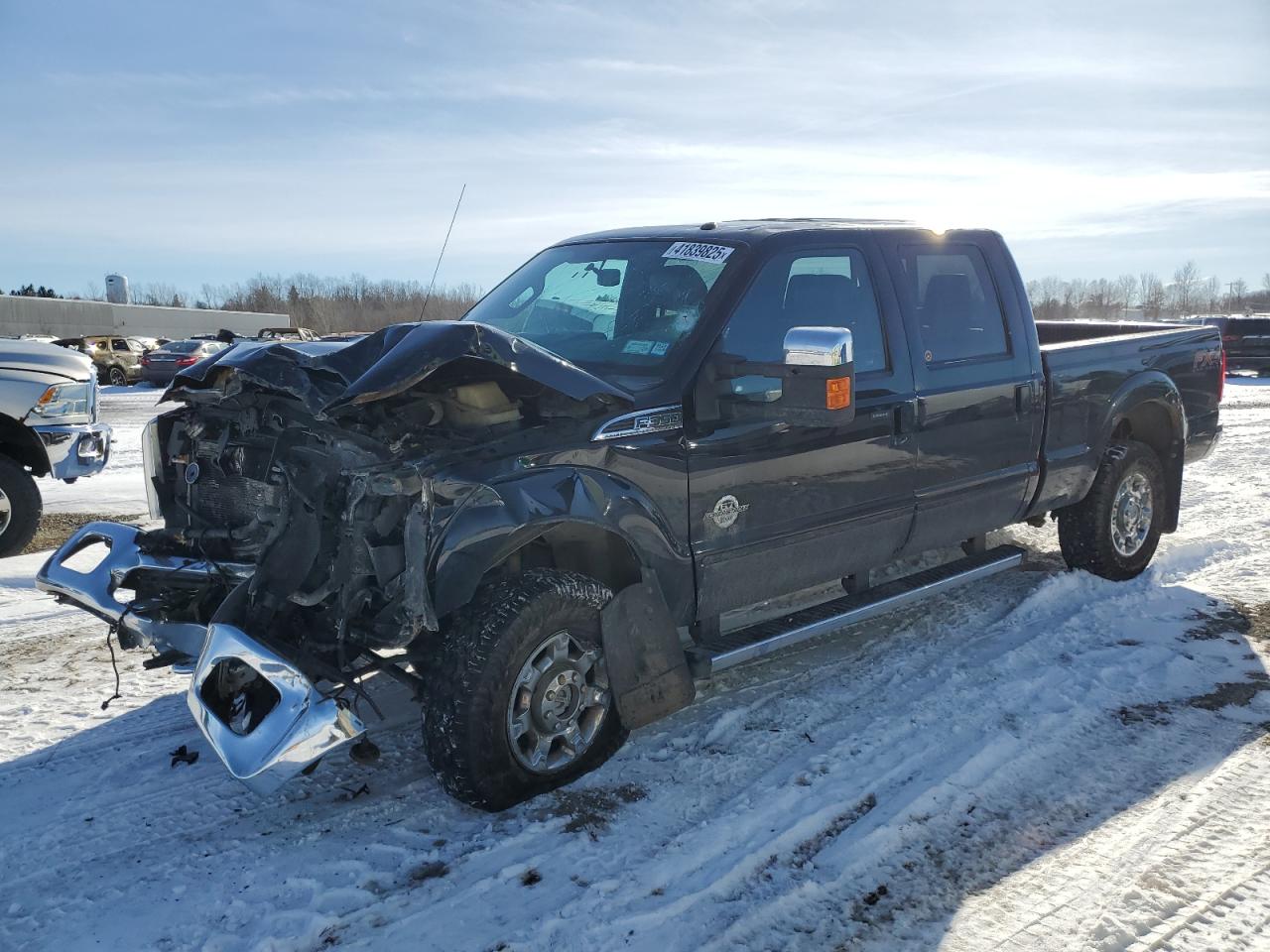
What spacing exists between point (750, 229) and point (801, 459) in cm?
110

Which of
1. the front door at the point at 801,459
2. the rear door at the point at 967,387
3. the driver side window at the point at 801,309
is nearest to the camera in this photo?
the front door at the point at 801,459

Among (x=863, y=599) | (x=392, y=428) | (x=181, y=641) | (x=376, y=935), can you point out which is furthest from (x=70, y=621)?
(x=863, y=599)

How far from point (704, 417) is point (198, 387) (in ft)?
6.53

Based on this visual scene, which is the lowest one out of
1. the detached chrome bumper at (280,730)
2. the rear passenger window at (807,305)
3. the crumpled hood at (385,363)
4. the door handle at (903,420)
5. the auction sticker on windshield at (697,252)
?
the detached chrome bumper at (280,730)

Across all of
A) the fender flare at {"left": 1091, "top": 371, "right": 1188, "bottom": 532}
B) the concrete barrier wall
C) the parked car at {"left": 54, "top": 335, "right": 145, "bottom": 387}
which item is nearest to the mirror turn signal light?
the fender flare at {"left": 1091, "top": 371, "right": 1188, "bottom": 532}

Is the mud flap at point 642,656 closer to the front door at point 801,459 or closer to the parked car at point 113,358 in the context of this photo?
the front door at point 801,459

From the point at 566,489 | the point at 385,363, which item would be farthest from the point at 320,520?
the point at 566,489

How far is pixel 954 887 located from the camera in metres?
3.23

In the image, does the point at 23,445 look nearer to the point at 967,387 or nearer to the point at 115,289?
the point at 967,387

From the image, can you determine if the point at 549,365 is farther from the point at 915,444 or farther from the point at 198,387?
the point at 915,444

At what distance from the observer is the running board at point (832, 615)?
13.8 feet

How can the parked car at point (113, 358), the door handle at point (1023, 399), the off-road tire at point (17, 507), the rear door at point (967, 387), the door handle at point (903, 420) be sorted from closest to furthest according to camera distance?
1. the door handle at point (903, 420)
2. the rear door at point (967, 387)
3. the door handle at point (1023, 399)
4. the off-road tire at point (17, 507)
5. the parked car at point (113, 358)

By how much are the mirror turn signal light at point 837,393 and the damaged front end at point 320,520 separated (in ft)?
2.52

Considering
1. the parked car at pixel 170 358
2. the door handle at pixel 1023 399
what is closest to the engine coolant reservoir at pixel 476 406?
the door handle at pixel 1023 399
